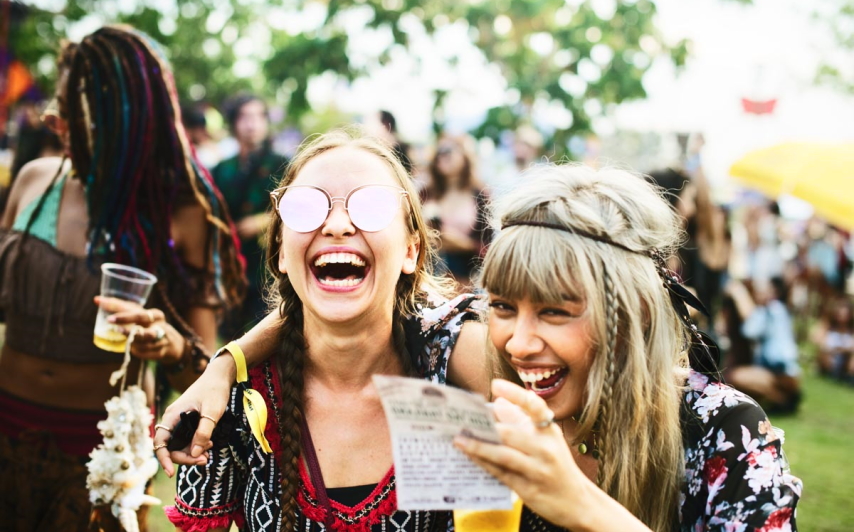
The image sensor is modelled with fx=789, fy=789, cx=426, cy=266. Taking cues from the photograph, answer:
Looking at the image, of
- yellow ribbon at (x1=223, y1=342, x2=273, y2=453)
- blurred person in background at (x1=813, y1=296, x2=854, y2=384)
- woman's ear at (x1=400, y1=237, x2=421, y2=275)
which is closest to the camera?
yellow ribbon at (x1=223, y1=342, x2=273, y2=453)

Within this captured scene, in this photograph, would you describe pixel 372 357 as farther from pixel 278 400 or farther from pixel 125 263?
pixel 125 263

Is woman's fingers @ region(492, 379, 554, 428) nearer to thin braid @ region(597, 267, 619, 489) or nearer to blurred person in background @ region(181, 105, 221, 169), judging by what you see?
thin braid @ region(597, 267, 619, 489)

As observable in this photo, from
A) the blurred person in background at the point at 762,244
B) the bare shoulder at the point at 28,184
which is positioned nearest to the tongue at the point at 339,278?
the bare shoulder at the point at 28,184

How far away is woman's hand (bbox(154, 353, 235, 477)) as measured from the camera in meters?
1.84

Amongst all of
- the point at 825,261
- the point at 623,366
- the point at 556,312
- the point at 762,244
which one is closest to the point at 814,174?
the point at 623,366

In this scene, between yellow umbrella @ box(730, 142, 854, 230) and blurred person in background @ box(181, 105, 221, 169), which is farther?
blurred person in background @ box(181, 105, 221, 169)

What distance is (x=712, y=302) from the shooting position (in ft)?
23.7

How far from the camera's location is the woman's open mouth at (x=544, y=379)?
1.78m

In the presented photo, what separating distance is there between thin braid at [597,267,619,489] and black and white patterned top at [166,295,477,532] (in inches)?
17.5

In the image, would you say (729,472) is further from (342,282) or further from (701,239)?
(701,239)

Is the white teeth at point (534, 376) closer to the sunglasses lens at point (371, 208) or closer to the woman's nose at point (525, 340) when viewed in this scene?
the woman's nose at point (525, 340)

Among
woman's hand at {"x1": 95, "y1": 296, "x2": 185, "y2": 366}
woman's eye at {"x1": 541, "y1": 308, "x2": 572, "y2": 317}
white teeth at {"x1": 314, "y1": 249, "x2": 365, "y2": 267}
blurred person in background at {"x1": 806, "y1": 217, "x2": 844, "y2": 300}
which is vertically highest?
white teeth at {"x1": 314, "y1": 249, "x2": 365, "y2": 267}

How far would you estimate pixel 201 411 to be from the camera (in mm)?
1896

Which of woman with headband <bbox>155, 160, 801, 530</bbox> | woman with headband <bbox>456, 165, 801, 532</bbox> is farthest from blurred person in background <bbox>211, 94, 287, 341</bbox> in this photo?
woman with headband <bbox>456, 165, 801, 532</bbox>
